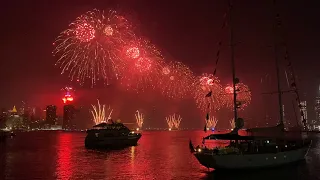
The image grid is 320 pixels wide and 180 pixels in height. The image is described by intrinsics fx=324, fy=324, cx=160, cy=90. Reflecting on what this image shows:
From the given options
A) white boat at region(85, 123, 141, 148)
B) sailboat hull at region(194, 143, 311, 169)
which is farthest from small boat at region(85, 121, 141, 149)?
sailboat hull at region(194, 143, 311, 169)

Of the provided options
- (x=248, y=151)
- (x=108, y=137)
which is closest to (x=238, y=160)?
(x=248, y=151)

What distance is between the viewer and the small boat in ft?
337

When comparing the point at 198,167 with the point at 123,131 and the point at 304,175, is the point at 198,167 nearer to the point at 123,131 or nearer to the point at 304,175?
the point at 304,175

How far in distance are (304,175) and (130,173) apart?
2366 cm

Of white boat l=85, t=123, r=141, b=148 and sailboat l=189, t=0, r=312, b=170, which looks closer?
sailboat l=189, t=0, r=312, b=170

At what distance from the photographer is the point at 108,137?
104 metres

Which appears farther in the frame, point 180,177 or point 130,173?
point 130,173

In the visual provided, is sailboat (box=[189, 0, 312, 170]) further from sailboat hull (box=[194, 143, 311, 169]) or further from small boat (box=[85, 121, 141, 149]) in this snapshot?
small boat (box=[85, 121, 141, 149])

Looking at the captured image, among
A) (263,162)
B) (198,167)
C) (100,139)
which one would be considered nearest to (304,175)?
(263,162)

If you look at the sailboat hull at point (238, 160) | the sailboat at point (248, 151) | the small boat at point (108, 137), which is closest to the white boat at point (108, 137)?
the small boat at point (108, 137)

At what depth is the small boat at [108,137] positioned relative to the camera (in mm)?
102812

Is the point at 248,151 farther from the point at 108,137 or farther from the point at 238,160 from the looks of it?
the point at 108,137

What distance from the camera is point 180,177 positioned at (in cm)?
4219

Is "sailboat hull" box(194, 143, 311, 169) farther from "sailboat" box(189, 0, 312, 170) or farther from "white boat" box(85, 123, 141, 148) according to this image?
"white boat" box(85, 123, 141, 148)
